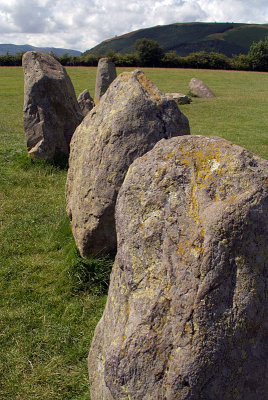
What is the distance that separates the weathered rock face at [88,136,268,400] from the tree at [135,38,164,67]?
48.3m

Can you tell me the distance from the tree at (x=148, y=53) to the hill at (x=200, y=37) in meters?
71.8

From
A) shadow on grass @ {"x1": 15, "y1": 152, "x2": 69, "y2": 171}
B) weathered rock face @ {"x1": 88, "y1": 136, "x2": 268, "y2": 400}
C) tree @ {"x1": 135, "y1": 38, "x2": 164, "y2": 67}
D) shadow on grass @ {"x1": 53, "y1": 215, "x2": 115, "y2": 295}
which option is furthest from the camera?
tree @ {"x1": 135, "y1": 38, "x2": 164, "y2": 67}

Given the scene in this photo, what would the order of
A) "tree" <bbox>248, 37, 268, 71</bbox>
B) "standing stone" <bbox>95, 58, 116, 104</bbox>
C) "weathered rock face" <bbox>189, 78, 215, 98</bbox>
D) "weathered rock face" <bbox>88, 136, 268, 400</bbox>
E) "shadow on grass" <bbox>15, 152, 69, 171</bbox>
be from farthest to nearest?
"tree" <bbox>248, 37, 268, 71</bbox> → "weathered rock face" <bbox>189, 78, 215, 98</bbox> → "standing stone" <bbox>95, 58, 116, 104</bbox> → "shadow on grass" <bbox>15, 152, 69, 171</bbox> → "weathered rock face" <bbox>88, 136, 268, 400</bbox>

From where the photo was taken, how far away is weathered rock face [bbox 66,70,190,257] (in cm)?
435

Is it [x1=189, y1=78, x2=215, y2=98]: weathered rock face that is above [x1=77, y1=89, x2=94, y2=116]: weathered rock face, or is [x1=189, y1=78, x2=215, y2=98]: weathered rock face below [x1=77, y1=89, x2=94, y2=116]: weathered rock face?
above

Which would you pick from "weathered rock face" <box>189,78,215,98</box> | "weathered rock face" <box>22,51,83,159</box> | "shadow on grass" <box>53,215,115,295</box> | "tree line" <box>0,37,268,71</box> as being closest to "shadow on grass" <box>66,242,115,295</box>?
"shadow on grass" <box>53,215,115,295</box>

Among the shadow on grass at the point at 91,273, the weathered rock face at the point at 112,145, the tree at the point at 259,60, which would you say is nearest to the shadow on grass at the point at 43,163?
the weathered rock face at the point at 112,145

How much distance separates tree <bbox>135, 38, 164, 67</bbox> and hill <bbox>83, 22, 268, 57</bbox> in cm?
7180

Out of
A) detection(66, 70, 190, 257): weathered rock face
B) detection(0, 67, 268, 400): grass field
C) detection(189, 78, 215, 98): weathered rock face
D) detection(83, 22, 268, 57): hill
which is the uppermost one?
detection(83, 22, 268, 57): hill

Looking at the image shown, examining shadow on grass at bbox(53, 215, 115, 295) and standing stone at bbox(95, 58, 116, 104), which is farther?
standing stone at bbox(95, 58, 116, 104)

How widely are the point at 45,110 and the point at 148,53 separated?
41986 millimetres

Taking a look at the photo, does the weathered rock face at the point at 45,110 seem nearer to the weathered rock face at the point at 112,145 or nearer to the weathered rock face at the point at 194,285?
the weathered rock face at the point at 112,145

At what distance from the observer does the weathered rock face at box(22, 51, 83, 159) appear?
9086 millimetres

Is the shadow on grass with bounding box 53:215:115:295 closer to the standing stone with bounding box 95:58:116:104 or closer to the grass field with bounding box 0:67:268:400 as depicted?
the grass field with bounding box 0:67:268:400
